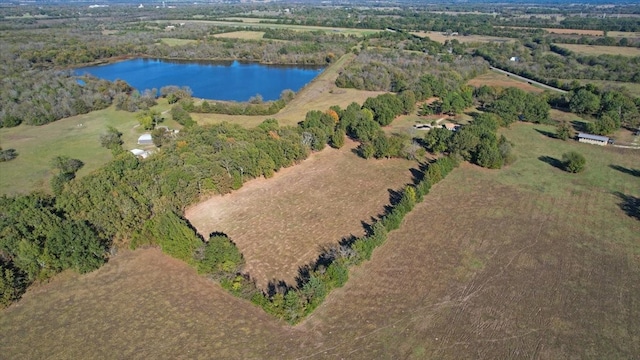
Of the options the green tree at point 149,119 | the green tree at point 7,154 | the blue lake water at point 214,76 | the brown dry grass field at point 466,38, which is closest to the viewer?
the green tree at point 7,154

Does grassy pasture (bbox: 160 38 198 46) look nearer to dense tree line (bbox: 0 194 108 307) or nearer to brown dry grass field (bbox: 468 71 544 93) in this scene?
brown dry grass field (bbox: 468 71 544 93)

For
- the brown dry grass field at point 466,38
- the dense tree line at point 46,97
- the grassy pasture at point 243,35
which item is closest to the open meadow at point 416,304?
the dense tree line at point 46,97

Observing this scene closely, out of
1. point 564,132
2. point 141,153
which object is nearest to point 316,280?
point 141,153

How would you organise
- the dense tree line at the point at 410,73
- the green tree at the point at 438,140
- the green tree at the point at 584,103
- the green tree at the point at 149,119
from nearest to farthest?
the green tree at the point at 438,140, the green tree at the point at 149,119, the green tree at the point at 584,103, the dense tree line at the point at 410,73

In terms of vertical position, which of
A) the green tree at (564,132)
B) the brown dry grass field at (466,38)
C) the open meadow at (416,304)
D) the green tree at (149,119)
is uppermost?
the brown dry grass field at (466,38)

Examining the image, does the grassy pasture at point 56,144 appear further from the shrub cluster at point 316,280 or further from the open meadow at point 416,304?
the shrub cluster at point 316,280

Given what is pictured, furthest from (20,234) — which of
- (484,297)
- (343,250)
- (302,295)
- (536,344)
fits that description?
(536,344)

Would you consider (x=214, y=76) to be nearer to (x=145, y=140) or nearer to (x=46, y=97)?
(x=46, y=97)
